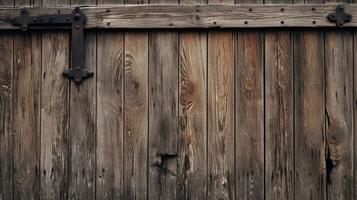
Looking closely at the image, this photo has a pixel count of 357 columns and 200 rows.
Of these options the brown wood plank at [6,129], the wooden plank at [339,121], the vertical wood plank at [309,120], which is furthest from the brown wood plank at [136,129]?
the wooden plank at [339,121]

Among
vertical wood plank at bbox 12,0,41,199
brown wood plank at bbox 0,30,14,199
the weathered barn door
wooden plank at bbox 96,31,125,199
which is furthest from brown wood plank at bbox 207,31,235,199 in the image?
brown wood plank at bbox 0,30,14,199

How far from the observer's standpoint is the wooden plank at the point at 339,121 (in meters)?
2.49

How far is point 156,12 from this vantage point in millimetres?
2531

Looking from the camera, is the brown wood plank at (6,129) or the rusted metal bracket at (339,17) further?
the brown wood plank at (6,129)

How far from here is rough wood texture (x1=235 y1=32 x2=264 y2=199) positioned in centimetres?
250

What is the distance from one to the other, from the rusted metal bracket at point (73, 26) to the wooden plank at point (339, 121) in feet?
4.06

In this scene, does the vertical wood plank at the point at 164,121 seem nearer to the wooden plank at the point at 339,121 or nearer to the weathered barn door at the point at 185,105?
the weathered barn door at the point at 185,105

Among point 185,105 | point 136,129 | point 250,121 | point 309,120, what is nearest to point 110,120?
point 136,129

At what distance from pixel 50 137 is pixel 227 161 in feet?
3.04

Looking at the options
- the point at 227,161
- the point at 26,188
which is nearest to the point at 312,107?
the point at 227,161

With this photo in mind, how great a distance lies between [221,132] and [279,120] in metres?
0.30

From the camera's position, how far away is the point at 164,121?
253cm

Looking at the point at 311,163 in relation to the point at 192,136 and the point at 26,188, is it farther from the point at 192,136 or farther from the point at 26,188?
the point at 26,188

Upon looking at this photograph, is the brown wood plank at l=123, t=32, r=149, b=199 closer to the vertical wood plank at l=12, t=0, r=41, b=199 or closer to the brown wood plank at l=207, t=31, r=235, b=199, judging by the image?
the brown wood plank at l=207, t=31, r=235, b=199
